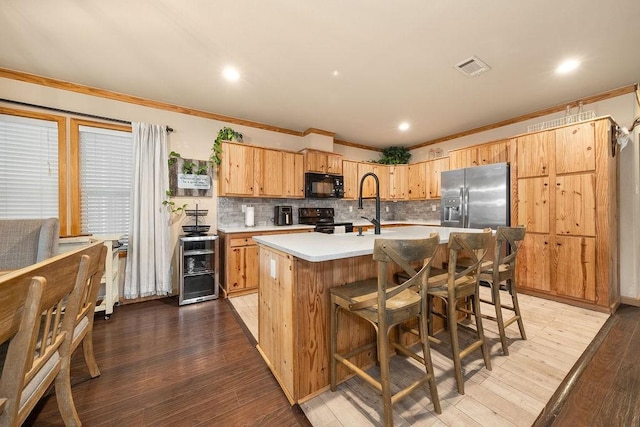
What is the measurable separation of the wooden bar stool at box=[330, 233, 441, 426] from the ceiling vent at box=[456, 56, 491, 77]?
2.24 meters

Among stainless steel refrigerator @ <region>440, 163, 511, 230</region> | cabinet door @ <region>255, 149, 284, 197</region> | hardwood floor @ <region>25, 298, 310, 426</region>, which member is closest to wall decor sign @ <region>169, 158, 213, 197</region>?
cabinet door @ <region>255, 149, 284, 197</region>

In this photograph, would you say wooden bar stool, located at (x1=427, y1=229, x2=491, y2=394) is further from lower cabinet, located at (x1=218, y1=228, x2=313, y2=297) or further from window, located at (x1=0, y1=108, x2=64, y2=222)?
window, located at (x1=0, y1=108, x2=64, y2=222)

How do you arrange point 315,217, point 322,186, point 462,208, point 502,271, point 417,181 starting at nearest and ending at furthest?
point 502,271
point 462,208
point 322,186
point 315,217
point 417,181

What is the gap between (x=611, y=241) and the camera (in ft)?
9.45

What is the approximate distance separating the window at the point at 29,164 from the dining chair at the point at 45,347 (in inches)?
103

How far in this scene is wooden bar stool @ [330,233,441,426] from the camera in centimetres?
121

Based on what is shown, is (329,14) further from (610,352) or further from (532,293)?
(532,293)

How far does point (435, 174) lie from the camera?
504 centimetres

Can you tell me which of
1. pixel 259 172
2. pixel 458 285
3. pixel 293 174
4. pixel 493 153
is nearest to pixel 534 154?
pixel 493 153

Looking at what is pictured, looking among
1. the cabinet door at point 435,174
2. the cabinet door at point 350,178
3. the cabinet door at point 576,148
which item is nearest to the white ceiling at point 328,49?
the cabinet door at point 576,148

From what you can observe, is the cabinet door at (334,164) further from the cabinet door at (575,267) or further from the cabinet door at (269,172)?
the cabinet door at (575,267)

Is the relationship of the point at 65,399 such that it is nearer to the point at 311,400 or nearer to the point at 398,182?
the point at 311,400

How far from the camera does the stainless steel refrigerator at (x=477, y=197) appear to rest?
11.8 feet

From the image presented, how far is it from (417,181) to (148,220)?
5.06m
